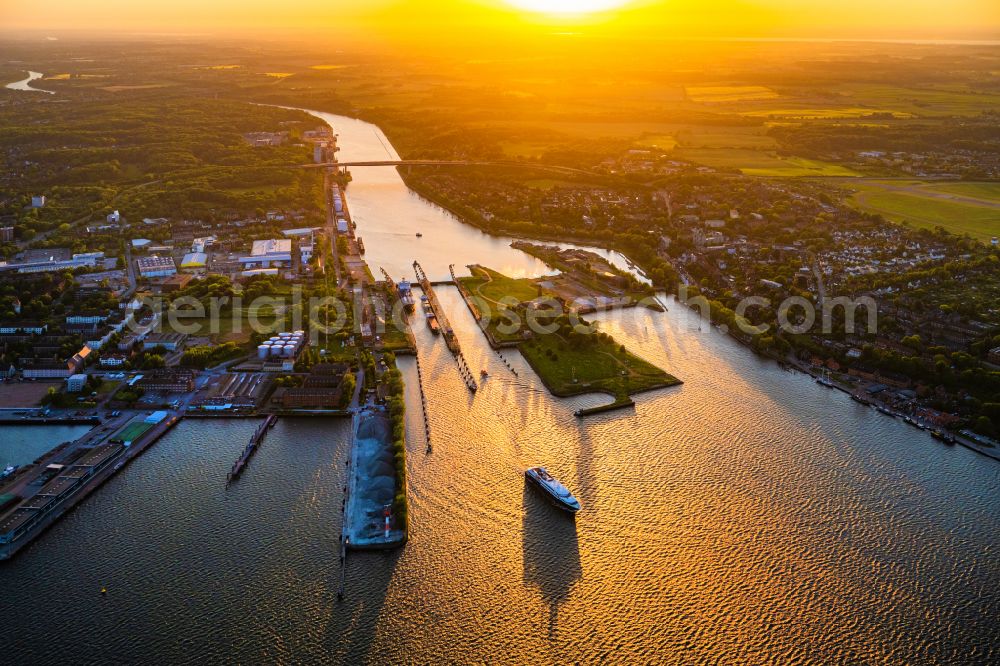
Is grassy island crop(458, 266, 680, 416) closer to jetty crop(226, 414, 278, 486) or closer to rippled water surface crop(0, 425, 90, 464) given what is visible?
jetty crop(226, 414, 278, 486)

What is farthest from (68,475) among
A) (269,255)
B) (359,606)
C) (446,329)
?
(269,255)

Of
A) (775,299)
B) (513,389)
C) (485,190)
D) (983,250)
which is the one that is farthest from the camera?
(485,190)

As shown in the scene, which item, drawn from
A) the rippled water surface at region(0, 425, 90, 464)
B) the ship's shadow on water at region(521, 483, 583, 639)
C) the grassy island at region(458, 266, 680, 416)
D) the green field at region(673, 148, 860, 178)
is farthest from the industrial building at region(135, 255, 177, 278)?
the green field at region(673, 148, 860, 178)

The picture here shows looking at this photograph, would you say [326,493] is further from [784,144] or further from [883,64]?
[883,64]

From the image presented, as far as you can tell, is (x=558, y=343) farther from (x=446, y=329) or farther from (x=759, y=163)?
(x=759, y=163)

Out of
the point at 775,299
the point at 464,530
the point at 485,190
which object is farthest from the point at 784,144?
the point at 464,530
